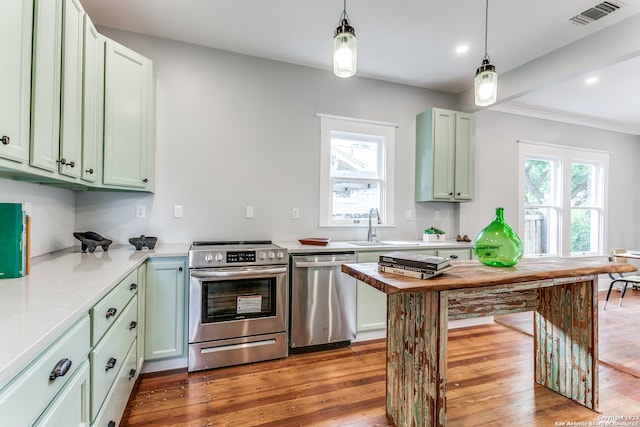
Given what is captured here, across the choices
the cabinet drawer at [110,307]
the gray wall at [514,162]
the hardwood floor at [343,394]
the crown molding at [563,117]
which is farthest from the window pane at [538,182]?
the cabinet drawer at [110,307]

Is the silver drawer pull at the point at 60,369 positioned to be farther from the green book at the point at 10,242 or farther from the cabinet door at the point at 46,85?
the cabinet door at the point at 46,85

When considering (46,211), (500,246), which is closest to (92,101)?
(46,211)

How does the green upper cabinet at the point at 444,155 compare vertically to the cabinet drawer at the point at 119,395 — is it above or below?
above

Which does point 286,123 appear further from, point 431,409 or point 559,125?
point 559,125

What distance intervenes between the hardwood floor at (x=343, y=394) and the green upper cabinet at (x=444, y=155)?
5.72 feet

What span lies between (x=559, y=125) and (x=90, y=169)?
5928 mm

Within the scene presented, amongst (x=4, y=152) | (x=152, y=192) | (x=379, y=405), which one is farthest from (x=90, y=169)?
(x=379, y=405)

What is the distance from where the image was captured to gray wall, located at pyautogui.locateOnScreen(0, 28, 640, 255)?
8.90 ft

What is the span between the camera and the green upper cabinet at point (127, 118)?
7.39 feet

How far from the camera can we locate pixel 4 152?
1192 millimetres

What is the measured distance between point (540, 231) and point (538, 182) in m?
0.74

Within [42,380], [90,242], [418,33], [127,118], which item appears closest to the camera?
[42,380]

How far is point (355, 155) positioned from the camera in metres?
3.58

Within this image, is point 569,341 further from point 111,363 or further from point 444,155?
point 111,363
